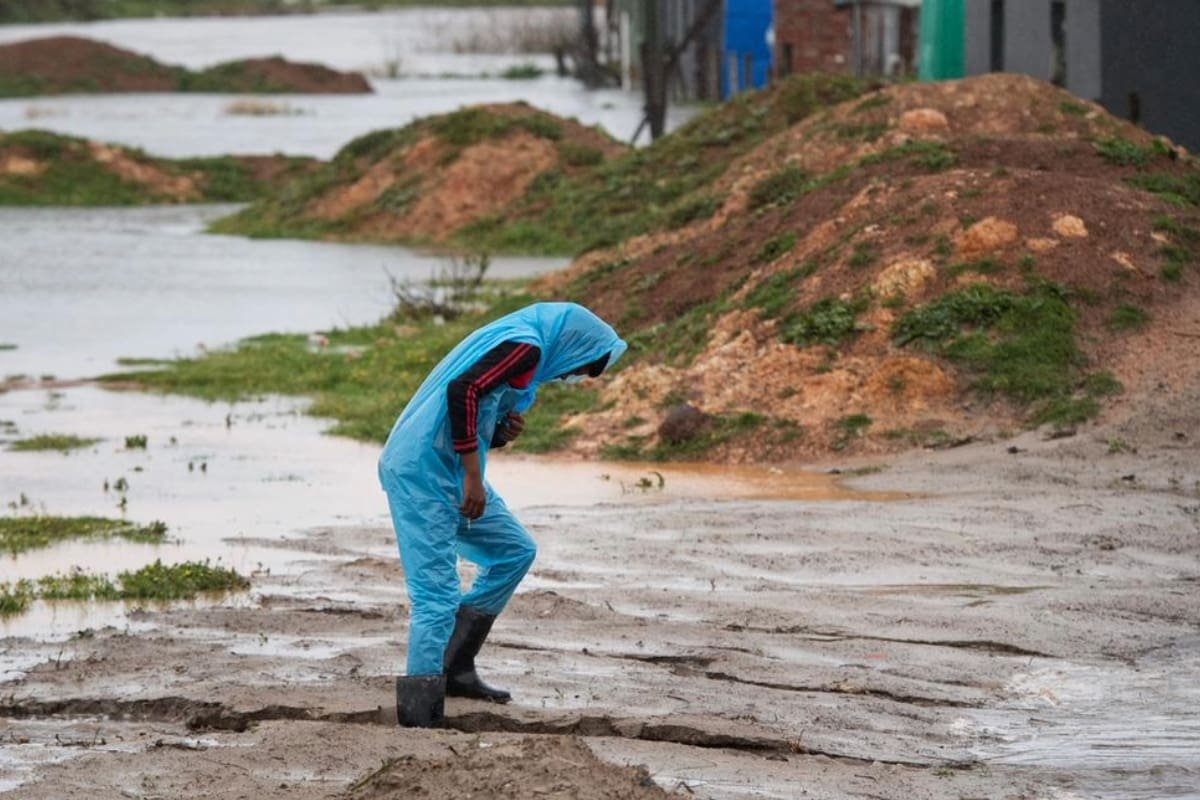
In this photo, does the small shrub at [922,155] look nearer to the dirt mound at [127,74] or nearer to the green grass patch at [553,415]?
the green grass patch at [553,415]

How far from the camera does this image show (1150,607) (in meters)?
9.25

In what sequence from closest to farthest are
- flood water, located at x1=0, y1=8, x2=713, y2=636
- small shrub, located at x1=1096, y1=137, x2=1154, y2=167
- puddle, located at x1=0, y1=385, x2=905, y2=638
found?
1. puddle, located at x1=0, y1=385, x2=905, y2=638
2. flood water, located at x1=0, y1=8, x2=713, y2=636
3. small shrub, located at x1=1096, y1=137, x2=1154, y2=167

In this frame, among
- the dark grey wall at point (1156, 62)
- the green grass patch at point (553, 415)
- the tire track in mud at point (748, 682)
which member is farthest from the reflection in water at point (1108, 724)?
the dark grey wall at point (1156, 62)

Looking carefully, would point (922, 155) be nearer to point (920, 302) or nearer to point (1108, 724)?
point (920, 302)

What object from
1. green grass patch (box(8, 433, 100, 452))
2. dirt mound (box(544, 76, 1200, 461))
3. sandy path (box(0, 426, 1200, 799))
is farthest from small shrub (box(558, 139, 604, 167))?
sandy path (box(0, 426, 1200, 799))

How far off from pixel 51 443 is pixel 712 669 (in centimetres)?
810

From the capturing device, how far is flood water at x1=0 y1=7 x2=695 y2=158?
184 feet

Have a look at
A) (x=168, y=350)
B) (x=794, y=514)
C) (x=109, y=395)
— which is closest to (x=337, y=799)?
(x=794, y=514)

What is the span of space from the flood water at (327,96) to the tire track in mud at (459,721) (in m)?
40.1

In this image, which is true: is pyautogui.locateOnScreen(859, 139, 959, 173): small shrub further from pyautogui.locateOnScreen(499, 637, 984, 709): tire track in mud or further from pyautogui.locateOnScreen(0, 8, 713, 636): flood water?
pyautogui.locateOnScreen(499, 637, 984, 709): tire track in mud

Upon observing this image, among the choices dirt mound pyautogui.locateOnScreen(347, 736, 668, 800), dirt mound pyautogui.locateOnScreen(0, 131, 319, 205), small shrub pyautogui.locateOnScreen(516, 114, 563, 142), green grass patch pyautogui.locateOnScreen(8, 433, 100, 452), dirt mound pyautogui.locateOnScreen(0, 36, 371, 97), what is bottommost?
dirt mound pyautogui.locateOnScreen(0, 36, 371, 97)

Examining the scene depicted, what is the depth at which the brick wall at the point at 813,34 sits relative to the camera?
156 feet

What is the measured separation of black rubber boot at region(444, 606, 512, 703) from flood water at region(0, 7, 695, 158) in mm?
39922

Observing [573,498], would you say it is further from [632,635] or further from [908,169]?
[908,169]
